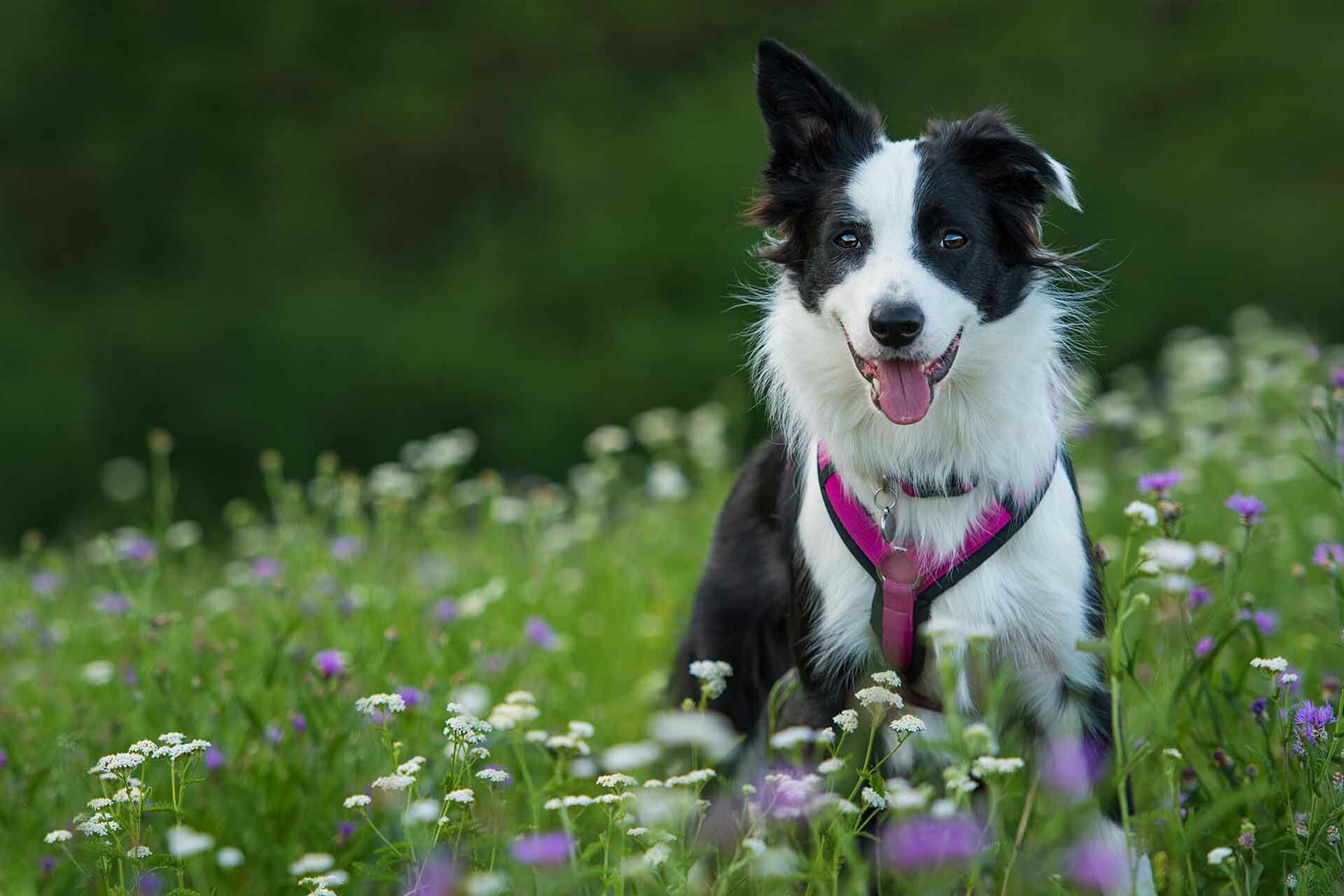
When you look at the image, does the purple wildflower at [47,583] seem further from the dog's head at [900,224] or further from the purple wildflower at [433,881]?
the dog's head at [900,224]

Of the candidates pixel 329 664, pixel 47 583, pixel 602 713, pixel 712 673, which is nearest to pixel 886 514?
pixel 712 673

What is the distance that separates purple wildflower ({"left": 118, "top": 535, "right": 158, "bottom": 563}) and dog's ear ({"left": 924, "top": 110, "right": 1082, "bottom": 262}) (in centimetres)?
233

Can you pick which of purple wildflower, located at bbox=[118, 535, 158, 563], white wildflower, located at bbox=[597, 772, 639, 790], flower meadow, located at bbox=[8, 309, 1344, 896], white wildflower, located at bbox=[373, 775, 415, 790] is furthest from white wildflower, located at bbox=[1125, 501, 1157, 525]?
purple wildflower, located at bbox=[118, 535, 158, 563]

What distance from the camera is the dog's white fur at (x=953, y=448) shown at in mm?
2797

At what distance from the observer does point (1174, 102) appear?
11.0 meters

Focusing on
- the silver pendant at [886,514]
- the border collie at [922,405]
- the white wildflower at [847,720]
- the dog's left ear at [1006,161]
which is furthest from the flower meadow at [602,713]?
the dog's left ear at [1006,161]

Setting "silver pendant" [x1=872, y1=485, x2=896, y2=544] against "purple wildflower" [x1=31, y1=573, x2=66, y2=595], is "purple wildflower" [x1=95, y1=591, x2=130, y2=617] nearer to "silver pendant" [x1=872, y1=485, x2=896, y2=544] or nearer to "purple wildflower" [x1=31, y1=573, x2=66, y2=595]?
"purple wildflower" [x1=31, y1=573, x2=66, y2=595]

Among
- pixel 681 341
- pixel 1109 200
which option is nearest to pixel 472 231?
pixel 681 341

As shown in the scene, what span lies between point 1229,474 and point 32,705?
4.14 m

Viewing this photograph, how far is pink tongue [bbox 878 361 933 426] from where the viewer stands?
2.76 m

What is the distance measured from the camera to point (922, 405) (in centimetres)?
276

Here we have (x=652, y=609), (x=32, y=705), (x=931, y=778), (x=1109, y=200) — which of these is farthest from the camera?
(x=1109, y=200)

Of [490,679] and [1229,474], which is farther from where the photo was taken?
[1229,474]

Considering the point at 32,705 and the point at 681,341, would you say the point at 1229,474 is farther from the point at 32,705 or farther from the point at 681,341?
the point at 681,341
